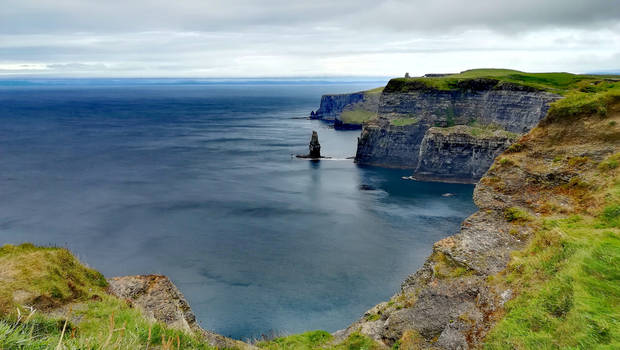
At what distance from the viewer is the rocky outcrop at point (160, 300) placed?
1884 centimetres

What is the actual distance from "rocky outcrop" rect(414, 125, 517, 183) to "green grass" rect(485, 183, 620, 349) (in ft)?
284

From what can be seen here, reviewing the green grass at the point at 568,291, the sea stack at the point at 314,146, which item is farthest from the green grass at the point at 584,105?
the sea stack at the point at 314,146

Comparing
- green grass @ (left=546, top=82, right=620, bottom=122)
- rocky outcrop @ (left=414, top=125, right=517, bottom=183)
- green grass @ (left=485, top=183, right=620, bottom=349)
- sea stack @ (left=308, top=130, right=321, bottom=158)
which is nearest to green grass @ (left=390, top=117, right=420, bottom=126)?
rocky outcrop @ (left=414, top=125, right=517, bottom=183)

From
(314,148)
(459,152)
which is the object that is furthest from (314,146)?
(459,152)

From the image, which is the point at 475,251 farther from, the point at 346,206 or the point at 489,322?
the point at 346,206

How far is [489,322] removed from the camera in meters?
15.2

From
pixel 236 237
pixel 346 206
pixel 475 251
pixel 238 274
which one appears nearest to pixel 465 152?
pixel 346 206

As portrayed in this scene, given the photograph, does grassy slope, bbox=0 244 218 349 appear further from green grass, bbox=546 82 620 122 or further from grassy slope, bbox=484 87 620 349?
green grass, bbox=546 82 620 122

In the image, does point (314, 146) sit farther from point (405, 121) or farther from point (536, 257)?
point (536, 257)

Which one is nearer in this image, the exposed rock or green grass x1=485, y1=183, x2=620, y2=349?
green grass x1=485, y1=183, x2=620, y2=349

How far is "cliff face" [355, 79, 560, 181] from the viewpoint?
97.9 metres

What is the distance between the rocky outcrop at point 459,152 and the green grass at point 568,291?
8659cm

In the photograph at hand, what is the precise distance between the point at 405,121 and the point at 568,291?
112m

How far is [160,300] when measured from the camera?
20.6m
